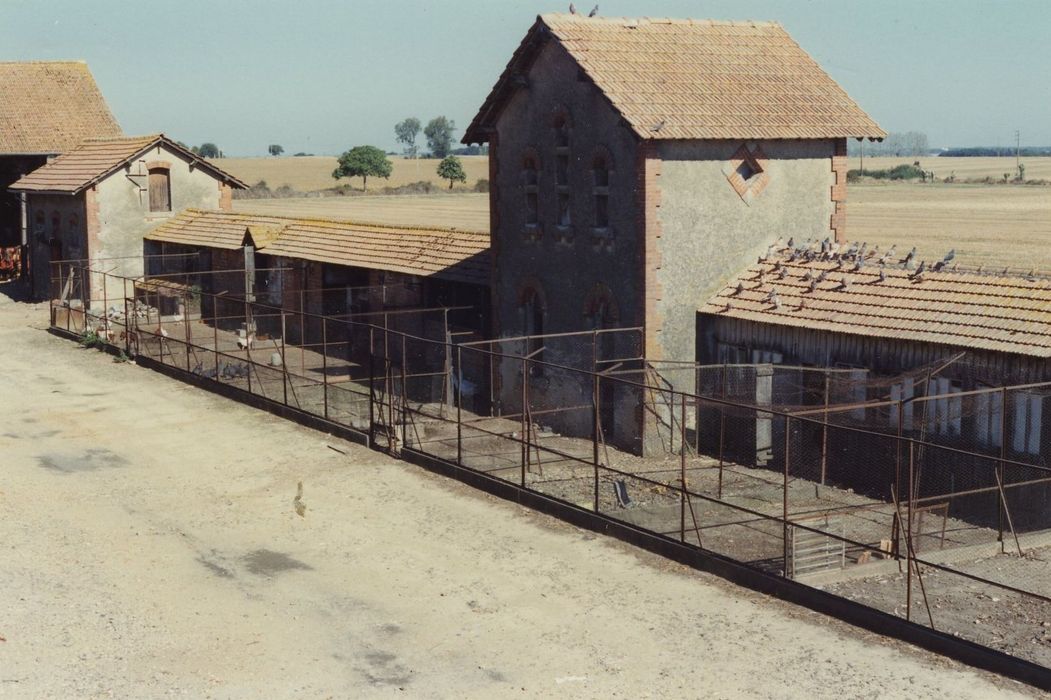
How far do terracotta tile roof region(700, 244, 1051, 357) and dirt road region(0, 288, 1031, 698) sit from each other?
6167mm

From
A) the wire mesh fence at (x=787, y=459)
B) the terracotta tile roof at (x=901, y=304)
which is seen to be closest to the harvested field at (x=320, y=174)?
the wire mesh fence at (x=787, y=459)

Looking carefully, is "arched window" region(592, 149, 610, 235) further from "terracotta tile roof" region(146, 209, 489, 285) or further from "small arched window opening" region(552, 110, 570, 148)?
"terracotta tile roof" region(146, 209, 489, 285)

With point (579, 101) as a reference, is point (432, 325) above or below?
below

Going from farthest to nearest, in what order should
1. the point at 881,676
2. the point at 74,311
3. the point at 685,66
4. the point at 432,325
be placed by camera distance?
the point at 74,311, the point at 432,325, the point at 685,66, the point at 881,676

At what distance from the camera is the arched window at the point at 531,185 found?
27750 millimetres

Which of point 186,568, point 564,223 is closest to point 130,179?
point 564,223

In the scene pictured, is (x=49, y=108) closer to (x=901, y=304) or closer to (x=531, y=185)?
(x=531, y=185)

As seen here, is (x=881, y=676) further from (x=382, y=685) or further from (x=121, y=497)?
(x=121, y=497)

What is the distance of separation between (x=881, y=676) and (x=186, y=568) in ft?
30.5

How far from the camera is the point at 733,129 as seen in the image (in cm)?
2561

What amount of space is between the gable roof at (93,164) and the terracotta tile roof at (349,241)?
2217 millimetres

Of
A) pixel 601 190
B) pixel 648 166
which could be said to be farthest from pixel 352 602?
pixel 601 190

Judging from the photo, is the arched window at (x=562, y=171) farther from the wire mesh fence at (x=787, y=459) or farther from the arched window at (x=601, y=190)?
the wire mesh fence at (x=787, y=459)

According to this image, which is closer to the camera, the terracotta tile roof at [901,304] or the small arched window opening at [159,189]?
the terracotta tile roof at [901,304]
